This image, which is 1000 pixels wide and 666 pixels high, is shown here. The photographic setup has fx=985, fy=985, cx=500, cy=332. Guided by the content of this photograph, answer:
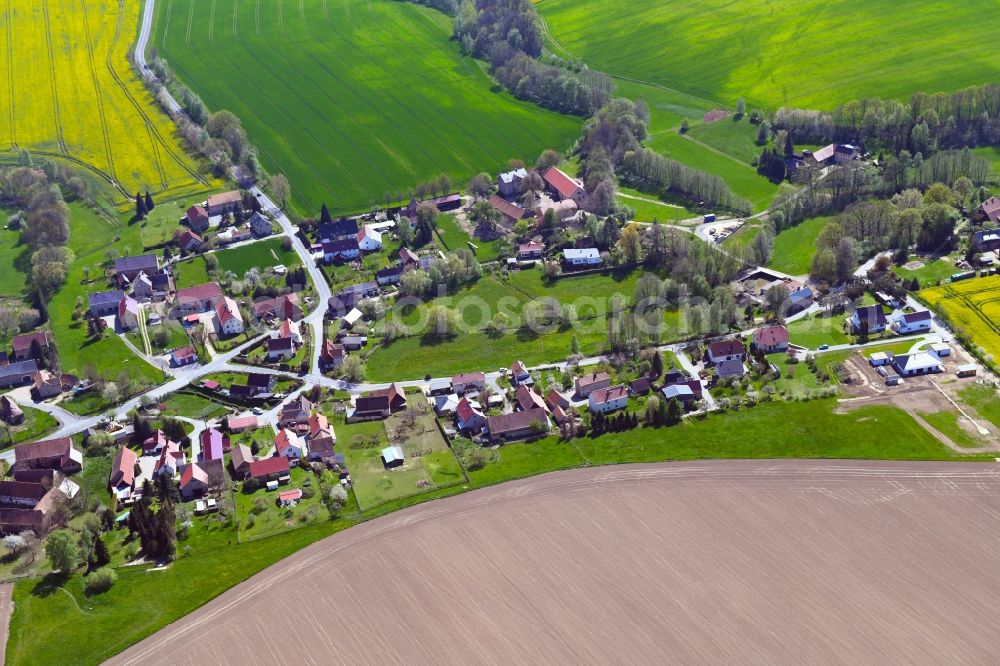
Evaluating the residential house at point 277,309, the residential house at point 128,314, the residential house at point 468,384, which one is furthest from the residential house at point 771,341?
the residential house at point 128,314

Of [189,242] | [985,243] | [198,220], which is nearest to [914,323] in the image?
[985,243]

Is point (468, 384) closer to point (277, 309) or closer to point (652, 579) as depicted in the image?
point (277, 309)

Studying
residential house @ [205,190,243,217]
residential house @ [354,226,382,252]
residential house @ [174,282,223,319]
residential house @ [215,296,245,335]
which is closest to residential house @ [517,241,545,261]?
residential house @ [354,226,382,252]

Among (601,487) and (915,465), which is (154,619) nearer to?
(601,487)

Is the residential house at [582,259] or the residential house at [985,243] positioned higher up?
the residential house at [582,259]

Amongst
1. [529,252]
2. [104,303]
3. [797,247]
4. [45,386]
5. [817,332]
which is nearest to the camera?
[45,386]

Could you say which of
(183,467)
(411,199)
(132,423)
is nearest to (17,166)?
(411,199)

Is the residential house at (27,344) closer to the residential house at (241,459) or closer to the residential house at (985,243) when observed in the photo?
the residential house at (241,459)
